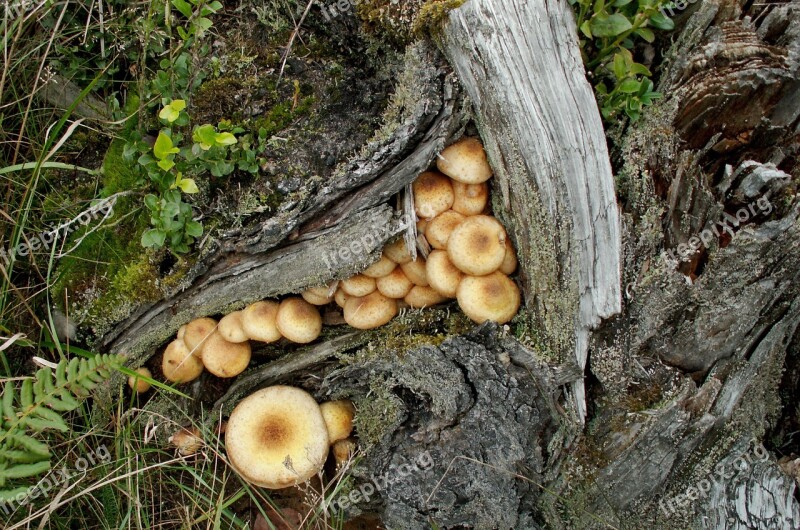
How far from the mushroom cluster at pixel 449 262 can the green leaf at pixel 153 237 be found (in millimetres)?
1017

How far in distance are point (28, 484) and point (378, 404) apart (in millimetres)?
2293

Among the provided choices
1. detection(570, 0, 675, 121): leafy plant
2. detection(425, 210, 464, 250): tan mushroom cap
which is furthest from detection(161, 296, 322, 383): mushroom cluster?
detection(570, 0, 675, 121): leafy plant

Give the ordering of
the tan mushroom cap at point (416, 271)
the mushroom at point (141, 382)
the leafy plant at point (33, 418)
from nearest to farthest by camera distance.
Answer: the leafy plant at point (33, 418), the tan mushroom cap at point (416, 271), the mushroom at point (141, 382)

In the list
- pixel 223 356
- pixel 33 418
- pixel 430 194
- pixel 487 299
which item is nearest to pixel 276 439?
pixel 223 356

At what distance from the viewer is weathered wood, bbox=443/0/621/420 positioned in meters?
3.60

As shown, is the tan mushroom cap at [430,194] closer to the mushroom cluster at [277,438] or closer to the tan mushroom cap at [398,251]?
the tan mushroom cap at [398,251]

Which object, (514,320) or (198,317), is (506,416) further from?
(198,317)

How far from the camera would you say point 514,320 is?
4.10 meters

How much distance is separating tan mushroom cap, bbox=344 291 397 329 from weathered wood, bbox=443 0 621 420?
1154 millimetres

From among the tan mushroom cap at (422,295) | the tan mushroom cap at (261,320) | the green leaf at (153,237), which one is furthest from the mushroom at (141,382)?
the tan mushroom cap at (422,295)

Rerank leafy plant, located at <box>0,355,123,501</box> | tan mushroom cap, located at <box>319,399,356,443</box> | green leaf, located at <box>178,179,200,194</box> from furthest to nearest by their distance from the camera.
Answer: tan mushroom cap, located at <box>319,399,356,443</box> → green leaf, located at <box>178,179,200,194</box> → leafy plant, located at <box>0,355,123,501</box>

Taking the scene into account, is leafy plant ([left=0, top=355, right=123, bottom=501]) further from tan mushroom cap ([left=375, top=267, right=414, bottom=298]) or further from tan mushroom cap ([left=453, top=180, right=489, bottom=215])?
tan mushroom cap ([left=453, top=180, right=489, bottom=215])

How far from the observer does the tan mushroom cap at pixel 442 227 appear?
13.3ft

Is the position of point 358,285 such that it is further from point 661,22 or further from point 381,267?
point 661,22
